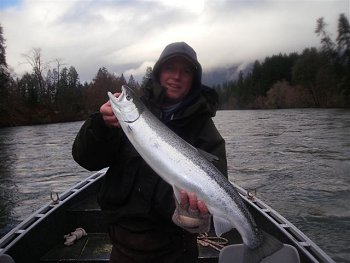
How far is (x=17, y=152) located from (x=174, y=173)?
854 inches

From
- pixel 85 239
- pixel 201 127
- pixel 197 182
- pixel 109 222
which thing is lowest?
pixel 85 239

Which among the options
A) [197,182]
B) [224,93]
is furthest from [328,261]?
[224,93]

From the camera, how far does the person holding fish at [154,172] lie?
2682 millimetres

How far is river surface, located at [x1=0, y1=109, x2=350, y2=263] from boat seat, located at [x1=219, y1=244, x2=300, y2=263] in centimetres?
490

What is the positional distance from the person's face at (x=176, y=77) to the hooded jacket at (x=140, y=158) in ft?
0.17

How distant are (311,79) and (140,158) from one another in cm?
7341

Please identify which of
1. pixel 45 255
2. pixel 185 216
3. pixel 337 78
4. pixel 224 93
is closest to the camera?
pixel 185 216

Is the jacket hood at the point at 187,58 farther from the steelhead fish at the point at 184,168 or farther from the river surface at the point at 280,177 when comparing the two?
the river surface at the point at 280,177

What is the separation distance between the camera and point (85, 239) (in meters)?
5.58


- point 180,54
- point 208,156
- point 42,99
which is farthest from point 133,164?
point 42,99

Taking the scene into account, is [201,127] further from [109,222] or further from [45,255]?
[45,255]

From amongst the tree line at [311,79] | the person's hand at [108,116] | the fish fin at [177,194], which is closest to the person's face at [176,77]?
the person's hand at [108,116]

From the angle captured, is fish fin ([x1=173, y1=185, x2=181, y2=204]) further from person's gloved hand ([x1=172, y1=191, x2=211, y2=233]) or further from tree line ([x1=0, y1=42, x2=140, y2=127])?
tree line ([x1=0, y1=42, x2=140, y2=127])

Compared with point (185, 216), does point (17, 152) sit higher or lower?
lower
